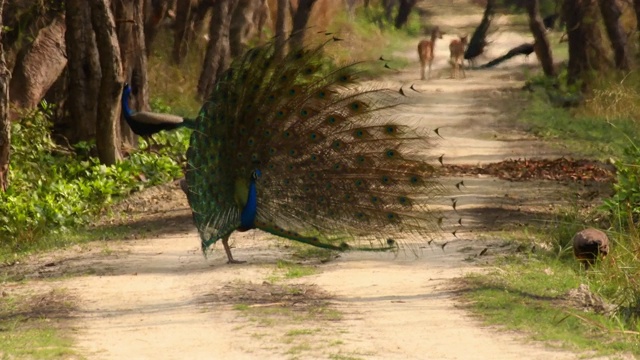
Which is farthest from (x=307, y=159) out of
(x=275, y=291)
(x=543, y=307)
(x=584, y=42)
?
(x=584, y=42)

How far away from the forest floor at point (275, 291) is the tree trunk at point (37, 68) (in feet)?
8.05

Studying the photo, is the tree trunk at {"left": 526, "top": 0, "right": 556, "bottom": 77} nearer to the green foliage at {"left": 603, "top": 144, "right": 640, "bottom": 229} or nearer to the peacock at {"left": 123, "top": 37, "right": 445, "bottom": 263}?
the green foliage at {"left": 603, "top": 144, "right": 640, "bottom": 229}

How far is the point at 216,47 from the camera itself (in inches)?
959

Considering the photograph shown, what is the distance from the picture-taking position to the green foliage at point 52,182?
43.4ft

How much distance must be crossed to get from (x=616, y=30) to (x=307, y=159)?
18.0 metres

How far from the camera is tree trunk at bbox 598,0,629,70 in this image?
27.1m

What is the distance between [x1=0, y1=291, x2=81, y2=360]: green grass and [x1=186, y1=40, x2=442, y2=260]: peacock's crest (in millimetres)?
1527

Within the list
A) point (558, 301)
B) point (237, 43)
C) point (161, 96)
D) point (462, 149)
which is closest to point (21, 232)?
point (558, 301)

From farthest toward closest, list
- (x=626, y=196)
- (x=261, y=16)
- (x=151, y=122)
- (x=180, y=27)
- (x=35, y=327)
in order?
(x=261, y=16) < (x=180, y=27) < (x=151, y=122) < (x=626, y=196) < (x=35, y=327)

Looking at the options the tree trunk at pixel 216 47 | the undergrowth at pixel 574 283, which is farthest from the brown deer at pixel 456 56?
the undergrowth at pixel 574 283

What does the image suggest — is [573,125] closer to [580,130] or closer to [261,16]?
[580,130]

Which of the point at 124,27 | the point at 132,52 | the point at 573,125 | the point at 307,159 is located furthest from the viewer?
the point at 573,125

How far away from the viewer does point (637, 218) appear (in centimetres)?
1144

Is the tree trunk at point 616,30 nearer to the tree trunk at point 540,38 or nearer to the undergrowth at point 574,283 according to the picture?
the tree trunk at point 540,38
